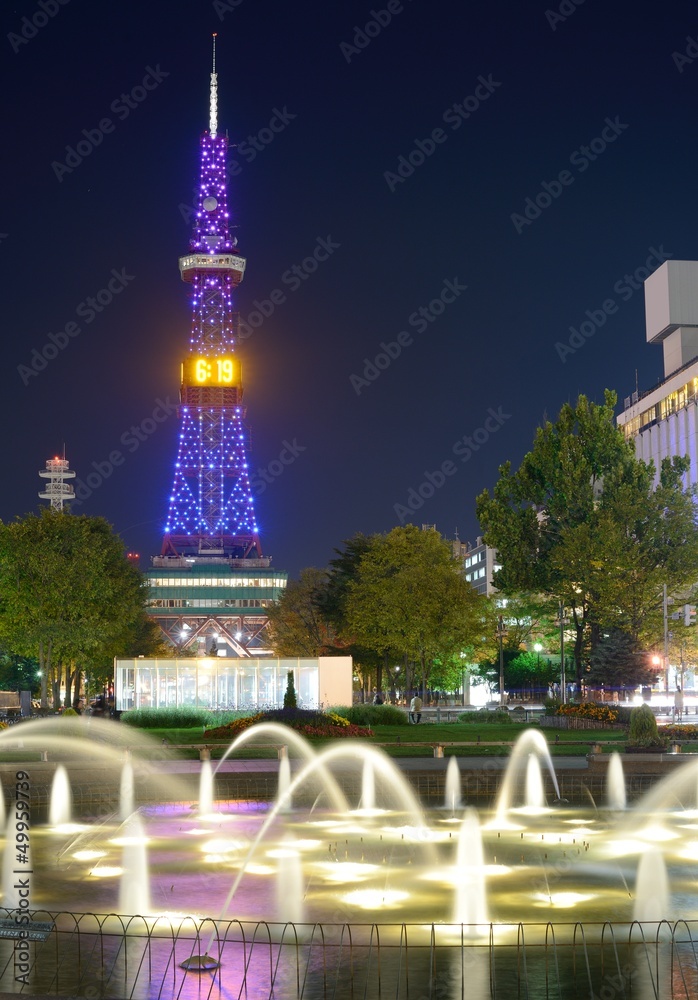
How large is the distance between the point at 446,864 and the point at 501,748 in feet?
54.7

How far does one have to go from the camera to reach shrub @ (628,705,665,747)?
3039 centimetres

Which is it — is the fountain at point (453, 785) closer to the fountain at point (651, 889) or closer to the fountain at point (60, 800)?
the fountain at point (651, 889)

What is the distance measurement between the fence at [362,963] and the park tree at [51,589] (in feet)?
141

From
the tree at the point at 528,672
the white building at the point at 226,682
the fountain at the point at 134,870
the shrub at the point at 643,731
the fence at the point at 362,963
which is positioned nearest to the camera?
the fence at the point at 362,963

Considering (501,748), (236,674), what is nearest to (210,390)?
(236,674)

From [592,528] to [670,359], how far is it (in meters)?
71.7

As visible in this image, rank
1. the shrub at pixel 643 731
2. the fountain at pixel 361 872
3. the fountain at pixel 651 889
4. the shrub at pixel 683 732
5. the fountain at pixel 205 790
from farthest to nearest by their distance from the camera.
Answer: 1. the shrub at pixel 683 732
2. the shrub at pixel 643 731
3. the fountain at pixel 205 790
4. the fountain at pixel 651 889
5. the fountain at pixel 361 872

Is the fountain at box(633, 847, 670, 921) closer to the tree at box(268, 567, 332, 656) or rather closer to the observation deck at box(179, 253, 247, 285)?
the tree at box(268, 567, 332, 656)

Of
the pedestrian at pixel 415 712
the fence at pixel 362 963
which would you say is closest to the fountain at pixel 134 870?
the fence at pixel 362 963

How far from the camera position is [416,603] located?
6084 cm

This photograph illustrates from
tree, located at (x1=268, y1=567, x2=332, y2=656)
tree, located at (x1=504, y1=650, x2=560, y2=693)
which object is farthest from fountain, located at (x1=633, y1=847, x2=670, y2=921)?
tree, located at (x1=504, y1=650, x2=560, y2=693)

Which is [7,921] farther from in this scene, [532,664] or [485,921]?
[532,664]

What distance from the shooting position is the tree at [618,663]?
55.0 metres

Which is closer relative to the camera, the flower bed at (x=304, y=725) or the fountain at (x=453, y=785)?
the fountain at (x=453, y=785)
